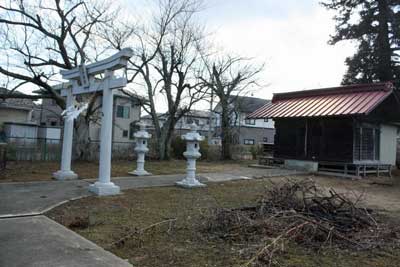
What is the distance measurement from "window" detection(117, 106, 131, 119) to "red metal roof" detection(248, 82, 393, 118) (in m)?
16.3

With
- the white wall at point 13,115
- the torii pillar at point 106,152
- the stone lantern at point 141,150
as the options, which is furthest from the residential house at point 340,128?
the white wall at point 13,115

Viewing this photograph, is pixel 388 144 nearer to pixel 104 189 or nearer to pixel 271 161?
pixel 271 161

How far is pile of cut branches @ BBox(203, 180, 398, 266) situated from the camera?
15.2 feet

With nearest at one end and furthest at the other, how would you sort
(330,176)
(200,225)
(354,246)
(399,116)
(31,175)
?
(354,246), (200,225), (31,175), (330,176), (399,116)

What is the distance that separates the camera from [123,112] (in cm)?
3123

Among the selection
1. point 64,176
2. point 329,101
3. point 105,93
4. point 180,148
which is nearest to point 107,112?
point 105,93

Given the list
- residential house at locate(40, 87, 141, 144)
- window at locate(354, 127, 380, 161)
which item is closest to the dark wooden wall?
window at locate(354, 127, 380, 161)

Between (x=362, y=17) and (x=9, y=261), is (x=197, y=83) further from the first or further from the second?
(x=9, y=261)

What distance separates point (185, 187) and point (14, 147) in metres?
9.85

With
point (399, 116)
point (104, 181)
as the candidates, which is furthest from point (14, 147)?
point (399, 116)

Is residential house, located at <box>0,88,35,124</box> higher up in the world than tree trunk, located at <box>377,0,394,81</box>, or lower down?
lower down

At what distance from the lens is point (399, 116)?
55.1 ft

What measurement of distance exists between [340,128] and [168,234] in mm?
11909

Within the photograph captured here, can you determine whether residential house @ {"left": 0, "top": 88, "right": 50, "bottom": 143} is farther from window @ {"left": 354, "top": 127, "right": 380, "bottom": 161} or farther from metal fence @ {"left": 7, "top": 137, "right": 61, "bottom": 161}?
window @ {"left": 354, "top": 127, "right": 380, "bottom": 161}
